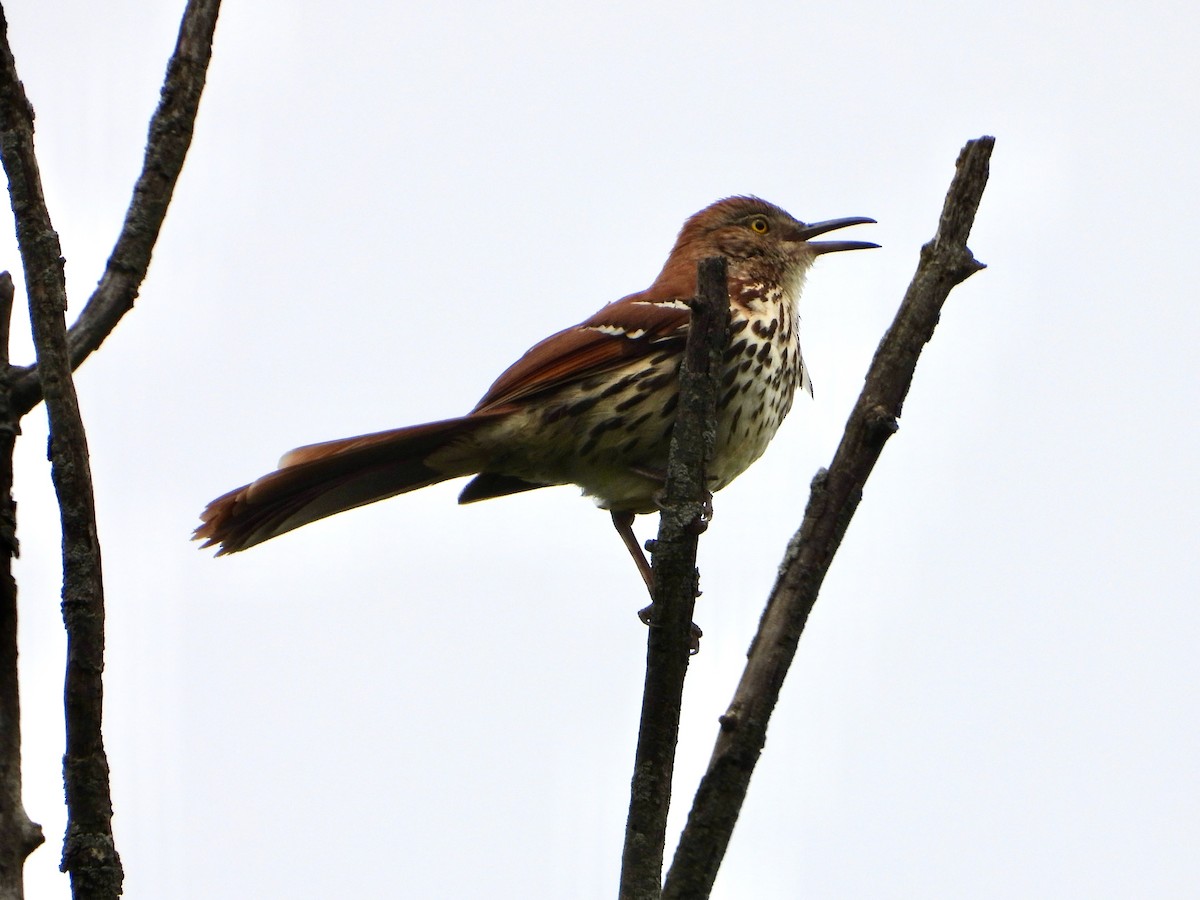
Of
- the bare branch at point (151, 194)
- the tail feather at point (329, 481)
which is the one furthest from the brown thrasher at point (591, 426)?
the bare branch at point (151, 194)

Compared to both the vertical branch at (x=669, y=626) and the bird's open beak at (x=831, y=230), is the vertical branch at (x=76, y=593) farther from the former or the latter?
the bird's open beak at (x=831, y=230)

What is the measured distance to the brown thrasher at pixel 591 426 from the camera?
4.06 m

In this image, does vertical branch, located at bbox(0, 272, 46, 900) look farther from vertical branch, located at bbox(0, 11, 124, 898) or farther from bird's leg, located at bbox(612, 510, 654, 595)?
bird's leg, located at bbox(612, 510, 654, 595)

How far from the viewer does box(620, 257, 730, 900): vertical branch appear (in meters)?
2.53

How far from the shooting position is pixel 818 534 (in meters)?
2.84

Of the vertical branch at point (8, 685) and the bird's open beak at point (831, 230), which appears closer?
the vertical branch at point (8, 685)

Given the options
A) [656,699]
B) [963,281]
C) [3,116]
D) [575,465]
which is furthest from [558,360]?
[3,116]

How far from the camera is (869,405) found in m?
2.85

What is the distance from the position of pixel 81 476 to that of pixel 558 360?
2386mm

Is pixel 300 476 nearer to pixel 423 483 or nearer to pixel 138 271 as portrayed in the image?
pixel 423 483

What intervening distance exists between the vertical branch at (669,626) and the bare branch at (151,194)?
38.3 inches

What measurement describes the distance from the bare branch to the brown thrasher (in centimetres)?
146

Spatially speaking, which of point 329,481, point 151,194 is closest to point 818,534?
point 151,194

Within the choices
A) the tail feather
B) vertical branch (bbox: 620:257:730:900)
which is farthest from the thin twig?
the tail feather
